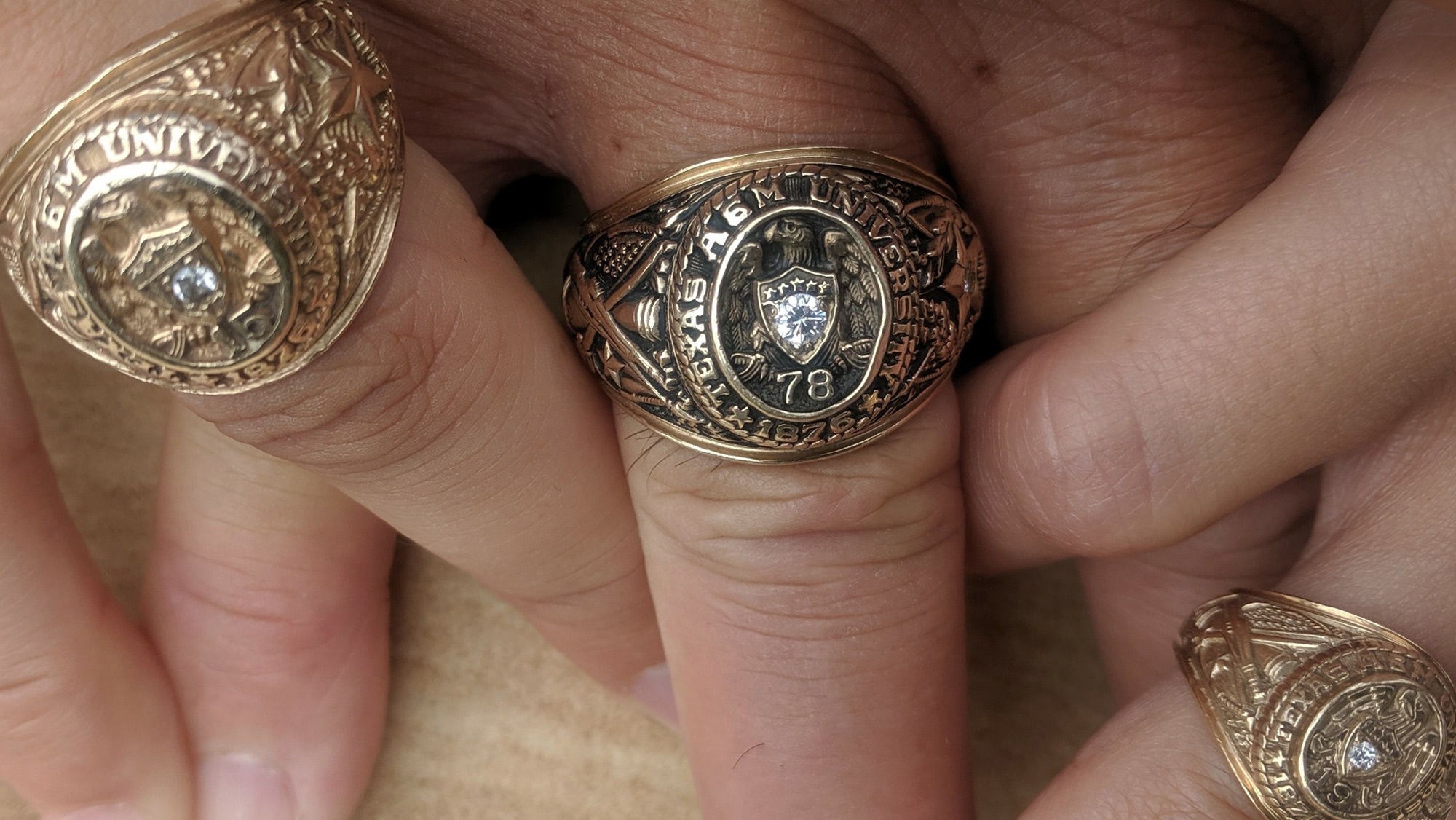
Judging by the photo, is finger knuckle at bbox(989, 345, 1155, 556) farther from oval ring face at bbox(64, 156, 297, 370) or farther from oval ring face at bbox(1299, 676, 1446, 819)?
oval ring face at bbox(64, 156, 297, 370)

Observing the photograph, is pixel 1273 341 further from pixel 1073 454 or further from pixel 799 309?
pixel 799 309

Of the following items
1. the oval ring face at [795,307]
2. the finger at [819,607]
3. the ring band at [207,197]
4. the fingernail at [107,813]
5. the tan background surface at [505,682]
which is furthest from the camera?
the tan background surface at [505,682]

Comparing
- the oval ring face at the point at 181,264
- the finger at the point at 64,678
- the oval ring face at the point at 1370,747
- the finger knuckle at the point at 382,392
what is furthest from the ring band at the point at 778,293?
the finger at the point at 64,678

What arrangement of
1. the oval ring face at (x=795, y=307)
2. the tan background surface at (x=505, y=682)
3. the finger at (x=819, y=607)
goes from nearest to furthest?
the oval ring face at (x=795, y=307) → the finger at (x=819, y=607) → the tan background surface at (x=505, y=682)

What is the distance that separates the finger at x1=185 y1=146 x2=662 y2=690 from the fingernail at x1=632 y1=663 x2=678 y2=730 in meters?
0.13

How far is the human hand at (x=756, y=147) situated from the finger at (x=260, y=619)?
0.14 metres

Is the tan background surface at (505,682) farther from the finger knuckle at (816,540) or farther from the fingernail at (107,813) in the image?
the finger knuckle at (816,540)

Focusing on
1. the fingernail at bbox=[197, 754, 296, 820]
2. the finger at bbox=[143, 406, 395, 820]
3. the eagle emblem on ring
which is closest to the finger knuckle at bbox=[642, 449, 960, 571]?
the eagle emblem on ring

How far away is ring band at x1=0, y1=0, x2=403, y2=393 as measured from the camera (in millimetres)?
486

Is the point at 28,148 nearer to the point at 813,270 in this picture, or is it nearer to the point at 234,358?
the point at 234,358

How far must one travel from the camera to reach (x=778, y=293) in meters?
0.63

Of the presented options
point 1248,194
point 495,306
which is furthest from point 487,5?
point 1248,194

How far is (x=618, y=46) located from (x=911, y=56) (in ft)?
0.68

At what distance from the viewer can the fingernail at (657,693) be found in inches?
37.2
